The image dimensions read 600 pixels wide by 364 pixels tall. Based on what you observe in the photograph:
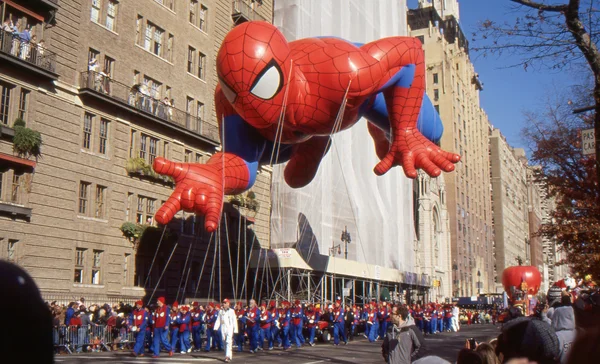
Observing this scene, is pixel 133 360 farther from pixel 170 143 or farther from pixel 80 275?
pixel 170 143

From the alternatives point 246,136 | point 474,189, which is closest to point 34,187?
point 246,136

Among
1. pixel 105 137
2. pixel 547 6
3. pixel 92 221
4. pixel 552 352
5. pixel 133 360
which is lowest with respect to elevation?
pixel 133 360

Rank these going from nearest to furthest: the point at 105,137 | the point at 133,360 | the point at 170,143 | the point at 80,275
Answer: the point at 133,360 → the point at 80,275 → the point at 105,137 → the point at 170,143

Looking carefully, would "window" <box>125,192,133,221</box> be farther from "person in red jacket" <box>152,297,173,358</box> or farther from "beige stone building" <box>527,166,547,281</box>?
"beige stone building" <box>527,166,547,281</box>

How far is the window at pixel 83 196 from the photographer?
25.6m

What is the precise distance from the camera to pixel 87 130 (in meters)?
26.2

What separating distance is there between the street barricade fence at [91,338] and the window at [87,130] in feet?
27.2

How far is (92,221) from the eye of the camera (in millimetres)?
25672

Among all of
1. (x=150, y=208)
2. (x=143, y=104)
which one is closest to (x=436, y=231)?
(x=150, y=208)

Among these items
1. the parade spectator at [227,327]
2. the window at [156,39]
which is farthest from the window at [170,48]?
the parade spectator at [227,327]

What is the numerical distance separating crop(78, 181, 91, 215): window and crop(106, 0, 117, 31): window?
716 cm

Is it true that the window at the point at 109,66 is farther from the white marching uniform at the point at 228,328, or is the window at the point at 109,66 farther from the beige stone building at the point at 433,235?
the beige stone building at the point at 433,235

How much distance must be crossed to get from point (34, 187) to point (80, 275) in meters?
4.14

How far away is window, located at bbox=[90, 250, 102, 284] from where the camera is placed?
2584 cm
